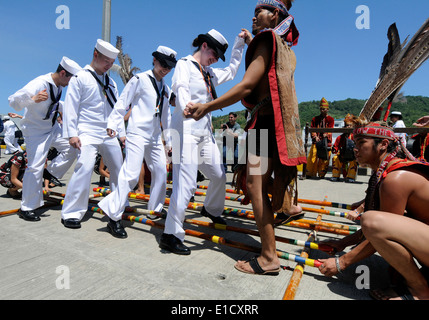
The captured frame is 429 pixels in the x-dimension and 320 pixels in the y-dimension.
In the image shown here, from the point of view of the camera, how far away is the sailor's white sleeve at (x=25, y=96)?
3369mm

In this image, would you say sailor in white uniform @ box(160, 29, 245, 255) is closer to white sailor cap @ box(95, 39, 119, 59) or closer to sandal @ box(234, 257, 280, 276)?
sandal @ box(234, 257, 280, 276)

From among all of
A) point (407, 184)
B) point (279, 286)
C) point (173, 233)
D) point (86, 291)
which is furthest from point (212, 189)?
point (407, 184)

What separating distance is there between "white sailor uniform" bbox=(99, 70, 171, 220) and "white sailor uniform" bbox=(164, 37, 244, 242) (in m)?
0.54

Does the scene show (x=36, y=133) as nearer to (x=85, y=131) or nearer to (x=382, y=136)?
(x=85, y=131)

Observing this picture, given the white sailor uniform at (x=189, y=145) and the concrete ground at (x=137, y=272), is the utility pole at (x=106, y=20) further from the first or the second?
the concrete ground at (x=137, y=272)

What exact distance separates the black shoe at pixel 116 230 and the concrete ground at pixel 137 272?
2.2 inches

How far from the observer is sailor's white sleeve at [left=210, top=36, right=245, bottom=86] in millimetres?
3180

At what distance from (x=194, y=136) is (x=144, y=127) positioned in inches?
33.9

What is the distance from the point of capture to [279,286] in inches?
77.6

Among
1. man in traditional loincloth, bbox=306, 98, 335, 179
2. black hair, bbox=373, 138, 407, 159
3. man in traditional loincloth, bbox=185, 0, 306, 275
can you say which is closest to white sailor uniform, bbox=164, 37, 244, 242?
man in traditional loincloth, bbox=185, 0, 306, 275

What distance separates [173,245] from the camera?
2.52 m

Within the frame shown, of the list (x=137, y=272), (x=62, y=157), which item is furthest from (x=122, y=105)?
(x=137, y=272)
